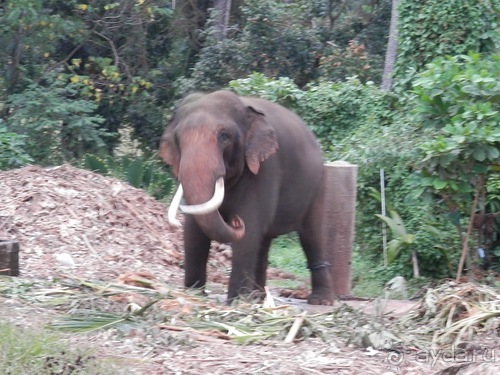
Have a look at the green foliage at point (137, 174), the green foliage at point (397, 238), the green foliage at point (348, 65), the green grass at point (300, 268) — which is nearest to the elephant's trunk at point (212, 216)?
the green grass at point (300, 268)

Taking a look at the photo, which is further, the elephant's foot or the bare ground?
the elephant's foot

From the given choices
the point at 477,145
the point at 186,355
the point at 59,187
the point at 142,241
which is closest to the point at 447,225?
the point at 477,145

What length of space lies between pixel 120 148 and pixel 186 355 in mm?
13840

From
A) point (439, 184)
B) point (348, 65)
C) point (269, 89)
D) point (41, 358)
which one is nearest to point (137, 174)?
point (269, 89)

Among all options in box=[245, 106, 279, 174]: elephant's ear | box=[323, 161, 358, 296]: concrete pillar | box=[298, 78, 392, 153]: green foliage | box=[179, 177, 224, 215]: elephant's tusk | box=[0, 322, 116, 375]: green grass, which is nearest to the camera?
box=[0, 322, 116, 375]: green grass

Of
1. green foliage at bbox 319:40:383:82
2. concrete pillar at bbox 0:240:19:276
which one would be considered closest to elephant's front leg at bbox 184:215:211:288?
concrete pillar at bbox 0:240:19:276

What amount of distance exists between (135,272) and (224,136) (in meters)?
1.80

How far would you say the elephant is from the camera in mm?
7469

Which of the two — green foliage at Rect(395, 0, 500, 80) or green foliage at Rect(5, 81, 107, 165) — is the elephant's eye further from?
green foliage at Rect(5, 81, 107, 165)

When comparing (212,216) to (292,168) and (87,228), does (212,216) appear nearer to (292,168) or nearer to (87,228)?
(292,168)

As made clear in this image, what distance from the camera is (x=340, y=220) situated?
948 centimetres

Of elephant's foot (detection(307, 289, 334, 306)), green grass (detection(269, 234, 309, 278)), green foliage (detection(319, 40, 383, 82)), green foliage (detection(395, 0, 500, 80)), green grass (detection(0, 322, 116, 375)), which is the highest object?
green foliage (detection(395, 0, 500, 80))

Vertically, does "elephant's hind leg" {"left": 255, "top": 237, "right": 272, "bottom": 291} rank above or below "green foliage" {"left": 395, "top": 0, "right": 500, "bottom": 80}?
below

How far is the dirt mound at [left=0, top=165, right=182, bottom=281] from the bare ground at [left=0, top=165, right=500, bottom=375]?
1cm
